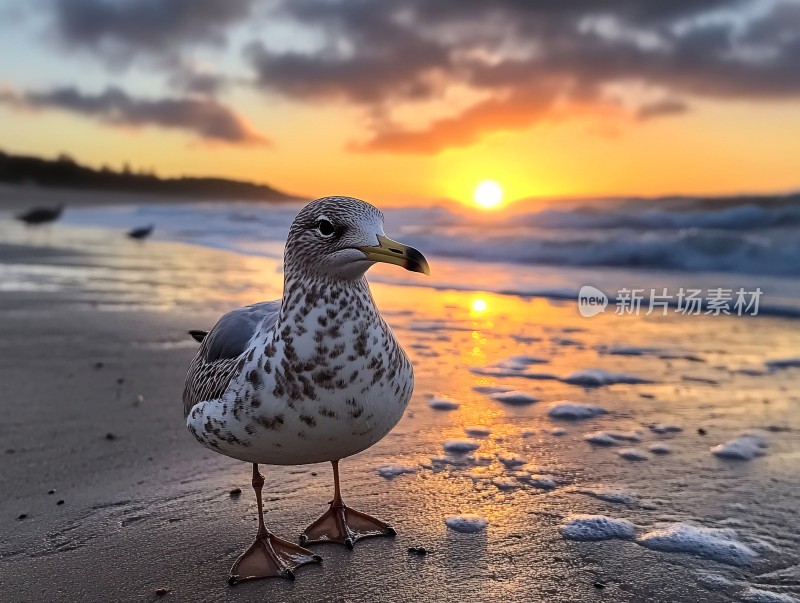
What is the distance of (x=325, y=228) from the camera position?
3191 mm

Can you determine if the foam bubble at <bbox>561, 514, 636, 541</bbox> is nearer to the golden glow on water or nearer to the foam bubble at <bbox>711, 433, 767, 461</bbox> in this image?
the foam bubble at <bbox>711, 433, 767, 461</bbox>

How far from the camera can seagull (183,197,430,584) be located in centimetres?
304

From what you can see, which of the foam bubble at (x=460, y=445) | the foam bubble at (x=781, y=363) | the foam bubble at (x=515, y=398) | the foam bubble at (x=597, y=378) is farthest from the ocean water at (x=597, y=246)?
the foam bubble at (x=460, y=445)

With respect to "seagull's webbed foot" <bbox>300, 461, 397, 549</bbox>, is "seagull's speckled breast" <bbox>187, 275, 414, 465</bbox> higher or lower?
higher

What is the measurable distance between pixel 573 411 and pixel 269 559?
9.71 ft

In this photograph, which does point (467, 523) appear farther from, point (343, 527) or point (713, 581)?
point (713, 581)

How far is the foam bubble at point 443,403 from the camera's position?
551 centimetres

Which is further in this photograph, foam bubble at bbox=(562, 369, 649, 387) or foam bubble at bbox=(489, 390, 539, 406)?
foam bubble at bbox=(562, 369, 649, 387)

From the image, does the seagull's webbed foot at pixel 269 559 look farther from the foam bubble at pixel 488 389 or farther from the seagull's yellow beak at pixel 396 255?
the foam bubble at pixel 488 389

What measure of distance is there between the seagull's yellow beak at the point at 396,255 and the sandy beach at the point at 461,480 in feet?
4.54

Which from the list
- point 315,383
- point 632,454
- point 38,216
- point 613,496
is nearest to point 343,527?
point 315,383

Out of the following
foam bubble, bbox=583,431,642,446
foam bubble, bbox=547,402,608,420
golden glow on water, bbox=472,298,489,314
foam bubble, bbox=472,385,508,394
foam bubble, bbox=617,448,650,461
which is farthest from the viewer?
golden glow on water, bbox=472,298,489,314

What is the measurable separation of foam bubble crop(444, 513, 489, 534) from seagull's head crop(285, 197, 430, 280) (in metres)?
1.38

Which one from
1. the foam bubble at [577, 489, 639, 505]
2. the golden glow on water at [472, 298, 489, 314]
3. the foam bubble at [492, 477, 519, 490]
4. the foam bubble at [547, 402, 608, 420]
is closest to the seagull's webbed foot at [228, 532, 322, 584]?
the foam bubble at [492, 477, 519, 490]
